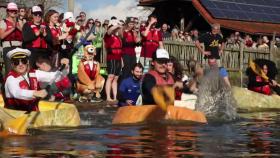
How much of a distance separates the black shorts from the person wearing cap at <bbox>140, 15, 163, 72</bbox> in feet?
3.25

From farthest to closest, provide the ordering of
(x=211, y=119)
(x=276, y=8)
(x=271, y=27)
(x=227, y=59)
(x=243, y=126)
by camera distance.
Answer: (x=276, y=8) → (x=271, y=27) → (x=227, y=59) → (x=211, y=119) → (x=243, y=126)

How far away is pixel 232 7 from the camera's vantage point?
113 ft

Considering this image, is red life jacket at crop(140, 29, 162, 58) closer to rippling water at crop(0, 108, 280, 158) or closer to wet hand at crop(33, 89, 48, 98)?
rippling water at crop(0, 108, 280, 158)

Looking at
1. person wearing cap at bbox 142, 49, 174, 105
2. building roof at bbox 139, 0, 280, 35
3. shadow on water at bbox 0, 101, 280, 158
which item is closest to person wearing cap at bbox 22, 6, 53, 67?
shadow on water at bbox 0, 101, 280, 158

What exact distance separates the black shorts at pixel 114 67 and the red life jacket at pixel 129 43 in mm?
569

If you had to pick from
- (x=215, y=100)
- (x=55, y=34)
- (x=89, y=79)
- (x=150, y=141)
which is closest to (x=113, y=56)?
(x=89, y=79)

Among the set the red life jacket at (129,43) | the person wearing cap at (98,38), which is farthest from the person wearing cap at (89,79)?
the person wearing cap at (98,38)

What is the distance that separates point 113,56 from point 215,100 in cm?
321

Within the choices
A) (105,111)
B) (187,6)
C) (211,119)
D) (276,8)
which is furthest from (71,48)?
(276,8)

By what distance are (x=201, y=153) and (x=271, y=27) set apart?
26479mm

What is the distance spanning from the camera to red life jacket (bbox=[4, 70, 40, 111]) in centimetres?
1080

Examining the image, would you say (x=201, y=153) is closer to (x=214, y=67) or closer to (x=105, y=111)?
(x=105, y=111)

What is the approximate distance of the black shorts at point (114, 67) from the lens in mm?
17141

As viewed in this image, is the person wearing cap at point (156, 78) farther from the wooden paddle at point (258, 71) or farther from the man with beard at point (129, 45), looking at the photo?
the wooden paddle at point (258, 71)
